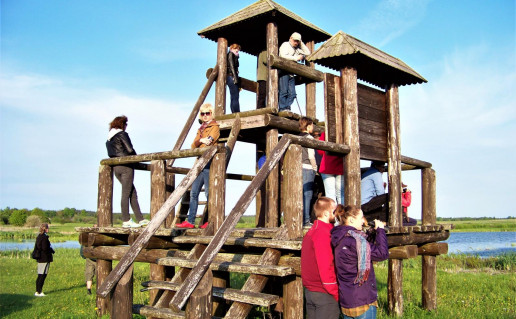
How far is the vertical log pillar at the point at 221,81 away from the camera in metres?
10.1

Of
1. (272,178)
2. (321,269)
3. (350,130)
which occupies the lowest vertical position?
(321,269)

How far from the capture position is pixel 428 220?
929 centimetres

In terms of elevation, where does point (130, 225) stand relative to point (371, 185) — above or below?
below

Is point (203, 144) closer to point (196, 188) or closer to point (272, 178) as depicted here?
point (196, 188)

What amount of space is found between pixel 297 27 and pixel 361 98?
3904 millimetres

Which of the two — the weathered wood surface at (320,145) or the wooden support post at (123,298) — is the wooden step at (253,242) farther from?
the weathered wood surface at (320,145)

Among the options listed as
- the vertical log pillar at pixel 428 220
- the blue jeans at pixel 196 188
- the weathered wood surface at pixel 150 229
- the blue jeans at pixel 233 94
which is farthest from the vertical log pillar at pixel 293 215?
the blue jeans at pixel 233 94

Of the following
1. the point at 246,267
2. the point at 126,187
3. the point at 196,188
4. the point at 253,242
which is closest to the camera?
the point at 246,267

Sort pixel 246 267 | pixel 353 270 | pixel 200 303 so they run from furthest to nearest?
pixel 246 267 → pixel 200 303 → pixel 353 270

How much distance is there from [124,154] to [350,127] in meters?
3.63

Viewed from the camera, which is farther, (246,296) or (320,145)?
(320,145)

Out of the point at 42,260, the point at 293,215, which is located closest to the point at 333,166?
the point at 293,215

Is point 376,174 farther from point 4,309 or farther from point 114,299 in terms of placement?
point 4,309

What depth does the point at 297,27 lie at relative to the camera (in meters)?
10.4
